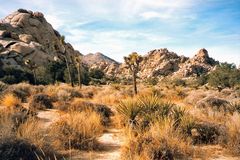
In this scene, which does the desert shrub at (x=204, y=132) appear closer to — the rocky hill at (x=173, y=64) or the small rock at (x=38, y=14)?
the small rock at (x=38, y=14)

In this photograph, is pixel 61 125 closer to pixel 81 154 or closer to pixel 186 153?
pixel 81 154

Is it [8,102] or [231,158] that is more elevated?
[8,102]

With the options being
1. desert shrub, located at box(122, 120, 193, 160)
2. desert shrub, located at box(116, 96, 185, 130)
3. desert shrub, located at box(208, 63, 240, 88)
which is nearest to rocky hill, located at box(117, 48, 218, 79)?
desert shrub, located at box(208, 63, 240, 88)

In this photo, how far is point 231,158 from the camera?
26.7 feet

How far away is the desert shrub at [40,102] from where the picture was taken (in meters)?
18.2

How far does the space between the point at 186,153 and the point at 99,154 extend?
2267 mm

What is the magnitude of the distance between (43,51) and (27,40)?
7.36m

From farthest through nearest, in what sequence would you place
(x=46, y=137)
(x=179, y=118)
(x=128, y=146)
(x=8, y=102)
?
1. (x=8, y=102)
2. (x=179, y=118)
3. (x=46, y=137)
4. (x=128, y=146)

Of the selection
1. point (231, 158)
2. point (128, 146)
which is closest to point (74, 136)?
point (128, 146)

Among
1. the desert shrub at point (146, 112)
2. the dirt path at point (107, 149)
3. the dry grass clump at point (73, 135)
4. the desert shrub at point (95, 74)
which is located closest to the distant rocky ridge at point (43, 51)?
the desert shrub at point (95, 74)

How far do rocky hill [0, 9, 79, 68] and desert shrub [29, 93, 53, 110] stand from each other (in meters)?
37.6

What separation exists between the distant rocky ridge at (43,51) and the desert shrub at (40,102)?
2005cm

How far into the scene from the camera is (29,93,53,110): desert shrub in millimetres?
18175

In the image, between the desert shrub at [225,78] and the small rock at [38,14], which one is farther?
the small rock at [38,14]
